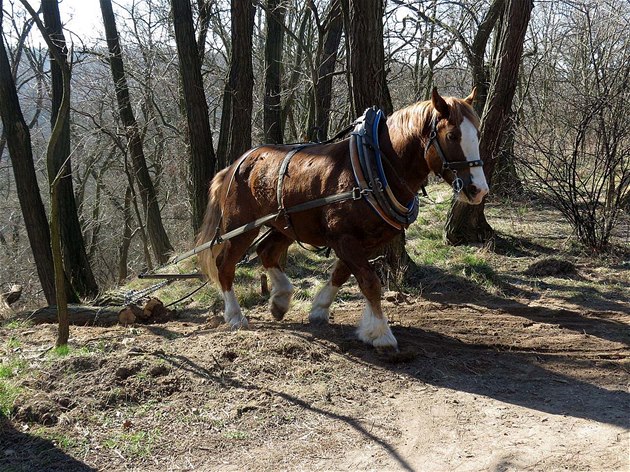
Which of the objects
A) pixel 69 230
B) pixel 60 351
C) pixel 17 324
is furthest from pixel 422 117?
pixel 69 230

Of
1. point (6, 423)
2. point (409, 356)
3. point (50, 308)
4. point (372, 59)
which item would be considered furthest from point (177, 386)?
point (372, 59)

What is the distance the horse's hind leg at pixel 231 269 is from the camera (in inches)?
219

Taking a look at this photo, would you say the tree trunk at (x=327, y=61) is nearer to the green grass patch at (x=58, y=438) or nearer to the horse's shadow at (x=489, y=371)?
the horse's shadow at (x=489, y=371)

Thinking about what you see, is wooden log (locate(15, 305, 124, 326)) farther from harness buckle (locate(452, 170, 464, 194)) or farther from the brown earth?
harness buckle (locate(452, 170, 464, 194))

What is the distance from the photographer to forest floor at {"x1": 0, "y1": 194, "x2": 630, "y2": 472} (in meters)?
3.26

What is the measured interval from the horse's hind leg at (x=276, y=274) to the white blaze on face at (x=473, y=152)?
7.79 feet

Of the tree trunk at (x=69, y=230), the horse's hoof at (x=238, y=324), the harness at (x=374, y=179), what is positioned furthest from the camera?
the tree trunk at (x=69, y=230)

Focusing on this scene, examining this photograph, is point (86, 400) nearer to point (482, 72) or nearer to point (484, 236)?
point (484, 236)

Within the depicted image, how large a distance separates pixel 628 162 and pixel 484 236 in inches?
85.8

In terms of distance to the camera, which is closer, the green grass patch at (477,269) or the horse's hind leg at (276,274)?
the horse's hind leg at (276,274)

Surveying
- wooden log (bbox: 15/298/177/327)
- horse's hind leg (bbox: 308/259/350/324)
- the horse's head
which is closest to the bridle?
the horse's head

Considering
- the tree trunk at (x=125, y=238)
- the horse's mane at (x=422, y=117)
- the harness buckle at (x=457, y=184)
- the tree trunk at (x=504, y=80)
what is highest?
the tree trunk at (x=504, y=80)

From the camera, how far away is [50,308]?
682 cm

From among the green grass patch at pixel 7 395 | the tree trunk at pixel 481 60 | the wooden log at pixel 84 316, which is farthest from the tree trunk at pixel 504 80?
the green grass patch at pixel 7 395
